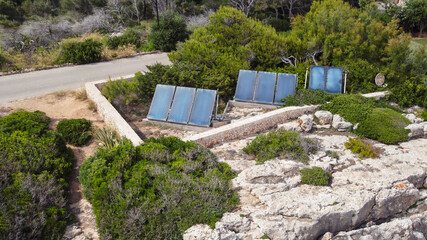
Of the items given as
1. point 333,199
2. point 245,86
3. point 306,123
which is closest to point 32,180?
point 333,199

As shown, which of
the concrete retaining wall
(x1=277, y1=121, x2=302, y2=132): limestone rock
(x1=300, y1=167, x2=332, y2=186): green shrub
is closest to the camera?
(x1=300, y1=167, x2=332, y2=186): green shrub

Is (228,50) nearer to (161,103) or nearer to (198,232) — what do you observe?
(161,103)

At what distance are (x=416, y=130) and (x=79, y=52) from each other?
16.7m

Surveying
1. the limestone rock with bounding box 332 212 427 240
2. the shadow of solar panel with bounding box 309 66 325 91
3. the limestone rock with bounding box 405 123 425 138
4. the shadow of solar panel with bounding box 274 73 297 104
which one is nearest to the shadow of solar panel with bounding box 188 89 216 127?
the shadow of solar panel with bounding box 274 73 297 104

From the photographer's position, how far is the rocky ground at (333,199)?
5816mm

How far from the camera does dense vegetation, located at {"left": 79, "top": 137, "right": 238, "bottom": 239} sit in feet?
18.8

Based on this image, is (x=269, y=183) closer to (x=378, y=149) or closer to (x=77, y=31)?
(x=378, y=149)

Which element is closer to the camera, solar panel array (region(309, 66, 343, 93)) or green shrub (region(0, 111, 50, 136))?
A: green shrub (region(0, 111, 50, 136))

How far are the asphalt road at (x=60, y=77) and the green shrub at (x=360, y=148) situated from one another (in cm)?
989

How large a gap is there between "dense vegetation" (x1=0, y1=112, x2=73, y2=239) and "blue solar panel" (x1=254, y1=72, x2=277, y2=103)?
656 cm

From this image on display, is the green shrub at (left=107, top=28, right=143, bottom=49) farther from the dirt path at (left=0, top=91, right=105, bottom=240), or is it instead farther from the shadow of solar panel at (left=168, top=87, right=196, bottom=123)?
the shadow of solar panel at (left=168, top=87, right=196, bottom=123)

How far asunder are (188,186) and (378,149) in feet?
18.2

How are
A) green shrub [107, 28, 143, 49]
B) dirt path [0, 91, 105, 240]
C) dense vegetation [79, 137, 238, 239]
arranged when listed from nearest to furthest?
1. dense vegetation [79, 137, 238, 239]
2. dirt path [0, 91, 105, 240]
3. green shrub [107, 28, 143, 49]

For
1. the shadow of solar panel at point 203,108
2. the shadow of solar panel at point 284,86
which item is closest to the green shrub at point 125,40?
the shadow of solar panel at point 203,108
